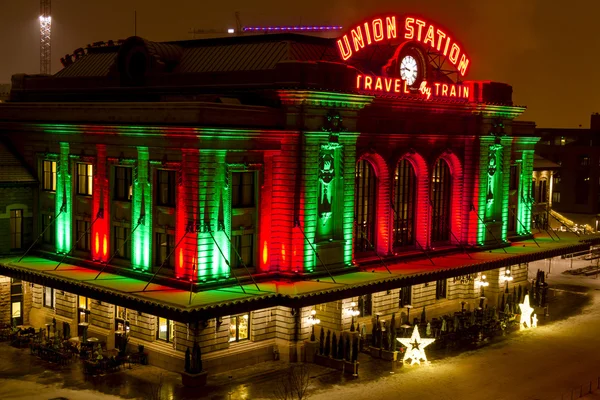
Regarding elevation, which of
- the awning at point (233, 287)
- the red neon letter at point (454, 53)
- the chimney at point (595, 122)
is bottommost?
the awning at point (233, 287)

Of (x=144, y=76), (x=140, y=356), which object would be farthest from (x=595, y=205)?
(x=140, y=356)

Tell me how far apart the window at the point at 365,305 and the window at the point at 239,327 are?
1017 cm

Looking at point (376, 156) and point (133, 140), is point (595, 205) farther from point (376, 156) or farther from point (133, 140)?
point (133, 140)

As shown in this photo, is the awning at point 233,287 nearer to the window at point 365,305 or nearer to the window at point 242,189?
the window at point 365,305

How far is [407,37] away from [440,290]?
2023 centimetres

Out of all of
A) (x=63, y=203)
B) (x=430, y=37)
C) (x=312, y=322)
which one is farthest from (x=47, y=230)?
(x=430, y=37)

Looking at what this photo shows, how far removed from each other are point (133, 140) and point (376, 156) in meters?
18.1

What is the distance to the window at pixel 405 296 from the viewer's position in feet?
209

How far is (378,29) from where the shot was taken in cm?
6244

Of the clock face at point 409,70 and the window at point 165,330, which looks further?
the clock face at point 409,70

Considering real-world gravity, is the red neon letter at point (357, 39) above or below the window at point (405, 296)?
above

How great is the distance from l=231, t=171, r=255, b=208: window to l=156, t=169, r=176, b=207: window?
150 inches

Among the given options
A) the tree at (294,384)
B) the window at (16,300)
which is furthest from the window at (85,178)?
the tree at (294,384)

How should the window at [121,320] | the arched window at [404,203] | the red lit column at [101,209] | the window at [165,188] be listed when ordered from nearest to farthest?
1. the window at [165,188]
2. the window at [121,320]
3. the red lit column at [101,209]
4. the arched window at [404,203]
